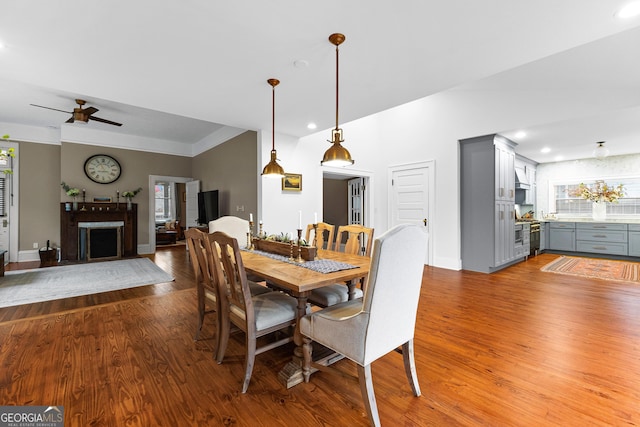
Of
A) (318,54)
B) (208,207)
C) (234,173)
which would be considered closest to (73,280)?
(208,207)

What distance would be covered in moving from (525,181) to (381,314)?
7.15 m

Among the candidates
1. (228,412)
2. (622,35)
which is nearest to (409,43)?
(622,35)

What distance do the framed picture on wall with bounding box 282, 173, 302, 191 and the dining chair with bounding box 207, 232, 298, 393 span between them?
3.04 meters

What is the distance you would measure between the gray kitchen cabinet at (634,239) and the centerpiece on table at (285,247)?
745cm

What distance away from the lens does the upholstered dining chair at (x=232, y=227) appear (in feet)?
11.8

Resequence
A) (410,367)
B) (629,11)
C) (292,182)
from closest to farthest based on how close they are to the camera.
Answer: (410,367), (629,11), (292,182)

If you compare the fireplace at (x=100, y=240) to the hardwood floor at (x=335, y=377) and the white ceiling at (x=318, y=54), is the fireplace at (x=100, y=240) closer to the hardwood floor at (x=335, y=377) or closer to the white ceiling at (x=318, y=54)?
the white ceiling at (x=318, y=54)

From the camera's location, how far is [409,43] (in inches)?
88.7

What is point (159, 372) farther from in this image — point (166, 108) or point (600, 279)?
point (600, 279)

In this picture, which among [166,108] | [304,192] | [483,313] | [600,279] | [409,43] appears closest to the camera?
[409,43]

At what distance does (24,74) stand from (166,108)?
128 cm

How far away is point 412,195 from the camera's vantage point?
225 inches

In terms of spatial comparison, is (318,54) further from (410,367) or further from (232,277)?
(410,367)

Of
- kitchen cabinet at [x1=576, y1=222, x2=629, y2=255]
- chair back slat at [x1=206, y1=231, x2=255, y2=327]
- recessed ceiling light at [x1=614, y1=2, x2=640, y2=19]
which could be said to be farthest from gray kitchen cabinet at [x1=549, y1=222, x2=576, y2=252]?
chair back slat at [x1=206, y1=231, x2=255, y2=327]
